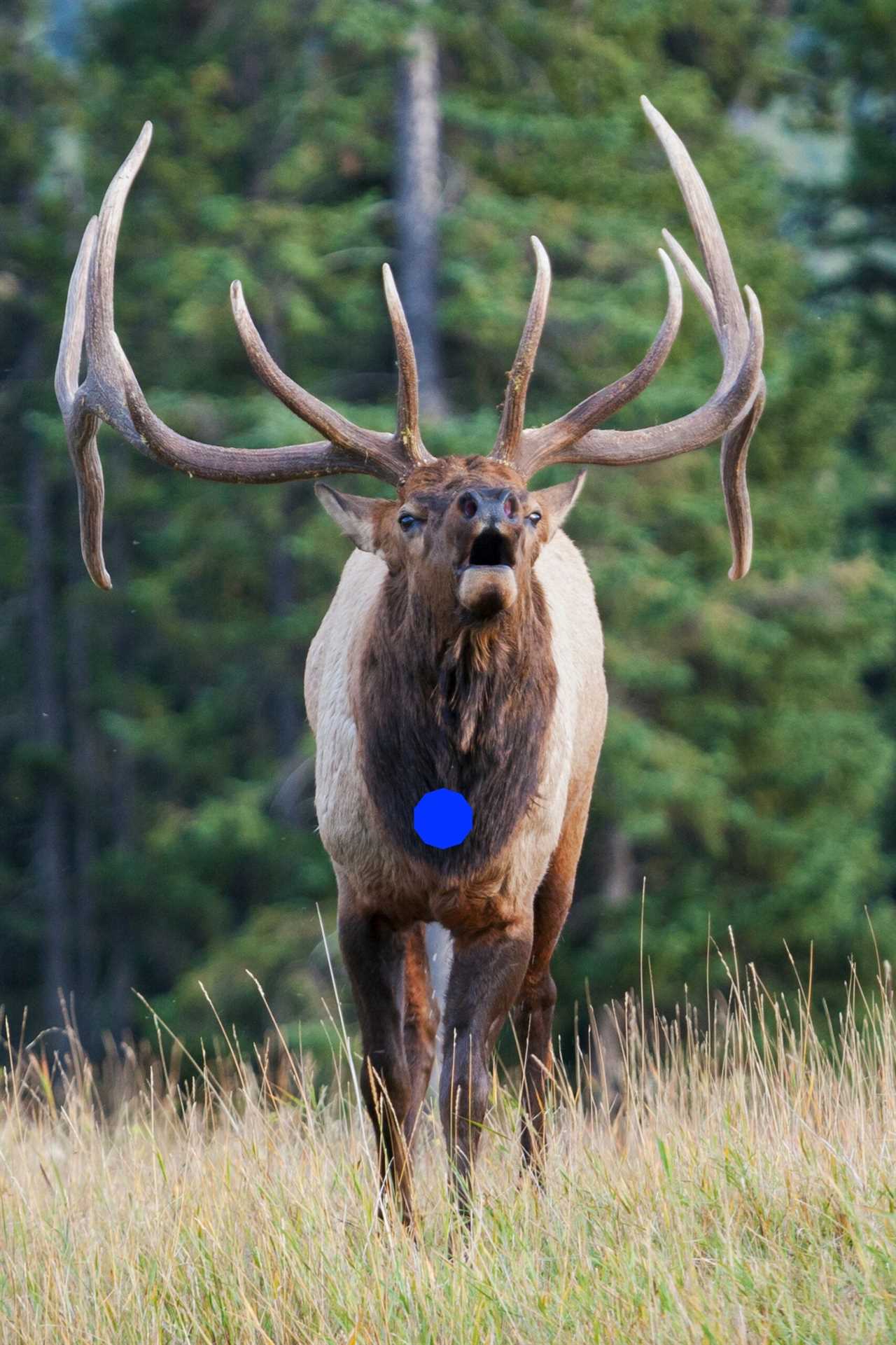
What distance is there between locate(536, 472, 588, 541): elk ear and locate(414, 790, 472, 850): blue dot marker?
0.81m

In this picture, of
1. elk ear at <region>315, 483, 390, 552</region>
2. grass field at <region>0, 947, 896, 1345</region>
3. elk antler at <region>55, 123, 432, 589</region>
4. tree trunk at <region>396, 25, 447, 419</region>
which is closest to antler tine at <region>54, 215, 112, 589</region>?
elk antler at <region>55, 123, 432, 589</region>

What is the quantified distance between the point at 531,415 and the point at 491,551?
30.4 ft

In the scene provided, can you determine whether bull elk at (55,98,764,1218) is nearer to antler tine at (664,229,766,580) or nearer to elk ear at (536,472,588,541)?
elk ear at (536,472,588,541)

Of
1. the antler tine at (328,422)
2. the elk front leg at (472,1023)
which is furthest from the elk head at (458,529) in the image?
the elk front leg at (472,1023)

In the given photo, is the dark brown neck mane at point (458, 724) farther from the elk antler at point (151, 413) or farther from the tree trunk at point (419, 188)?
the tree trunk at point (419, 188)

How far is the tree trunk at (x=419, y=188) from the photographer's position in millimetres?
→ 14164

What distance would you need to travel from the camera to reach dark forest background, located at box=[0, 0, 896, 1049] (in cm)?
1451

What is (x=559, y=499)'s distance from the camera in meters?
5.11

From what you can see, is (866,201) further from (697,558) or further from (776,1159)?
(776,1159)

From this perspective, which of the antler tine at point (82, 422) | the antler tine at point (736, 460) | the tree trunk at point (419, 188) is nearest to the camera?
the antler tine at point (82, 422)

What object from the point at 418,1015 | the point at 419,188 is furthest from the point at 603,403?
the point at 419,188

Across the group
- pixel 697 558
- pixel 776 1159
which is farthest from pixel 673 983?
pixel 776 1159

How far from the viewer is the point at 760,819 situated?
15.9 m

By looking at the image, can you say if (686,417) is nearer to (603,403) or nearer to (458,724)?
(603,403)
